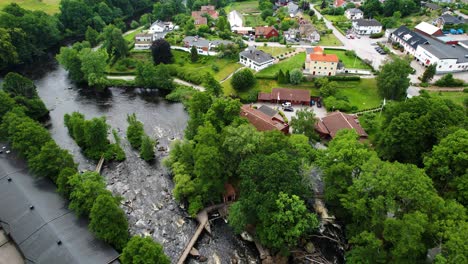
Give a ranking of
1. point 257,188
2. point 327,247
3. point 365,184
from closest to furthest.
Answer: point 365,184, point 257,188, point 327,247

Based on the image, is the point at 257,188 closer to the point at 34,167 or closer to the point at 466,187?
the point at 466,187

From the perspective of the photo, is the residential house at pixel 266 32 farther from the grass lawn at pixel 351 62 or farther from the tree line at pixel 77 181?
the tree line at pixel 77 181

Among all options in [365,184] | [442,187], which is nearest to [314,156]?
[365,184]

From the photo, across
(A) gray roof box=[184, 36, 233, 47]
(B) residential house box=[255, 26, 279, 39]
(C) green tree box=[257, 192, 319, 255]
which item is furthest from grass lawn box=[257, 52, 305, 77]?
(C) green tree box=[257, 192, 319, 255]

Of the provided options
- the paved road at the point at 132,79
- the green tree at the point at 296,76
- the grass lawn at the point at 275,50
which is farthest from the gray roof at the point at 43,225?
the grass lawn at the point at 275,50

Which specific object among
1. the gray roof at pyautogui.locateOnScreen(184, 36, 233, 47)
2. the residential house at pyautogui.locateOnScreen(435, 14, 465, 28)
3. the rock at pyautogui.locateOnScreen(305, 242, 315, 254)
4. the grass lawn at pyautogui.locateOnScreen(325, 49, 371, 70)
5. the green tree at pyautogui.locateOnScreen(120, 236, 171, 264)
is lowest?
the rock at pyautogui.locateOnScreen(305, 242, 315, 254)

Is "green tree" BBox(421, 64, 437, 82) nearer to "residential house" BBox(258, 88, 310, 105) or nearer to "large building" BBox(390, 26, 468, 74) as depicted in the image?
"large building" BBox(390, 26, 468, 74)
